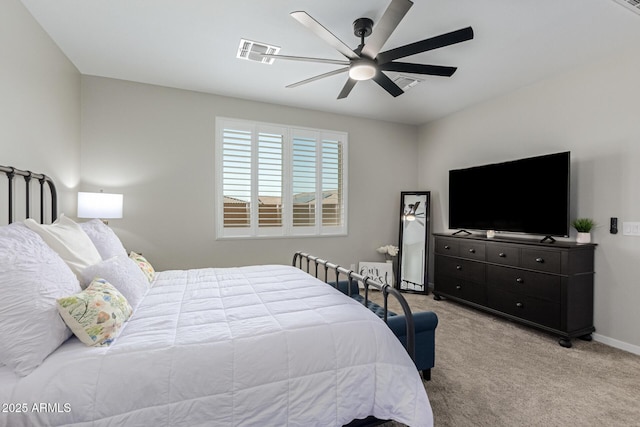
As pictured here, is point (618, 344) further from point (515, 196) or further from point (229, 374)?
point (229, 374)

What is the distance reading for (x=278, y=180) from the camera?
4.20 m

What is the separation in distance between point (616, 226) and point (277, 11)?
11.8 feet

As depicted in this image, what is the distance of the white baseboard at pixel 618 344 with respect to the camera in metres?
2.68

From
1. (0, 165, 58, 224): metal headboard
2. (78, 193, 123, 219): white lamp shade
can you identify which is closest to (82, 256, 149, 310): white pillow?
(0, 165, 58, 224): metal headboard

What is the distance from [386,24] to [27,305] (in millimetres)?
2289

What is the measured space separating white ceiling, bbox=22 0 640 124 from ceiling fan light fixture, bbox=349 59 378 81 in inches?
14.9

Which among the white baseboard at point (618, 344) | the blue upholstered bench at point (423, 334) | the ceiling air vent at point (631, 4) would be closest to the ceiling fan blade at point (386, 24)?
the ceiling air vent at point (631, 4)

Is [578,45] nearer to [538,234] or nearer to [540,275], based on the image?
[538,234]

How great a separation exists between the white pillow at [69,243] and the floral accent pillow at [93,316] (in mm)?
396

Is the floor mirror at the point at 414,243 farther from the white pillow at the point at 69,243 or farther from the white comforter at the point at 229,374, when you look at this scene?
the white pillow at the point at 69,243

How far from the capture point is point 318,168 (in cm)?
445

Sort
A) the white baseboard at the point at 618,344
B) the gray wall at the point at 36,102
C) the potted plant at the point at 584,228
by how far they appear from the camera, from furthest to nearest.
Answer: the potted plant at the point at 584,228 < the white baseboard at the point at 618,344 < the gray wall at the point at 36,102

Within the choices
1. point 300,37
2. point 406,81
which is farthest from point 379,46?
point 406,81

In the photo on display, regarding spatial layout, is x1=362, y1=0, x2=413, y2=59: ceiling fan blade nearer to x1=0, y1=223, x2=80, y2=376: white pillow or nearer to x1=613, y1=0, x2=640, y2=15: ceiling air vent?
x1=613, y1=0, x2=640, y2=15: ceiling air vent
